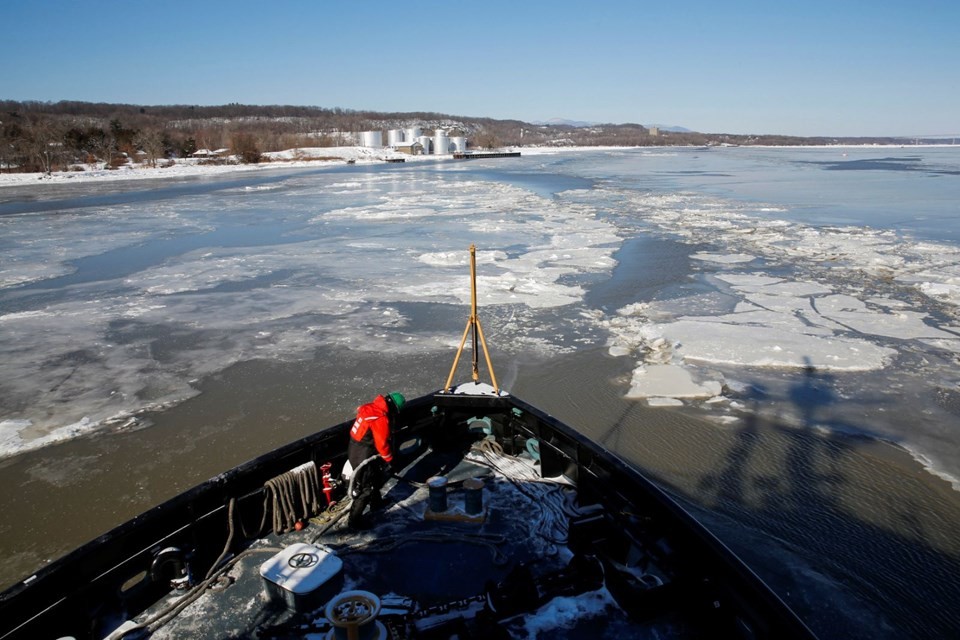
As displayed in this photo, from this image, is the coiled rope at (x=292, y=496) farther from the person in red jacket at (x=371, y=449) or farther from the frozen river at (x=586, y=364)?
the frozen river at (x=586, y=364)

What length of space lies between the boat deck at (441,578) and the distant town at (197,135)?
55.4m

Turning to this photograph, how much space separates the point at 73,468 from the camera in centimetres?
493

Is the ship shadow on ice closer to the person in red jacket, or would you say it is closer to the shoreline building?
the person in red jacket

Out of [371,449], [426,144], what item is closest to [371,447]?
[371,449]

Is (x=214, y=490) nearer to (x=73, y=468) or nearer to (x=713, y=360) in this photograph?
(x=73, y=468)

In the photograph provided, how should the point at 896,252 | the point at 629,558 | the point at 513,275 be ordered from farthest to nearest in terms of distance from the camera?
the point at 896,252 < the point at 513,275 < the point at 629,558

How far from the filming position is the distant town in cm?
5194

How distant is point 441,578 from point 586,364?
435 cm

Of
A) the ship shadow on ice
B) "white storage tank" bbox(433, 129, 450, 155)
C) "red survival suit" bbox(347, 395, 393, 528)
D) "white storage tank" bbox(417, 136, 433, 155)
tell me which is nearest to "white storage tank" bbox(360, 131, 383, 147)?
"white storage tank" bbox(417, 136, 433, 155)

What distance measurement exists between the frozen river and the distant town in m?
44.4

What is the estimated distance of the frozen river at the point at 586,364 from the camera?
4.23 m

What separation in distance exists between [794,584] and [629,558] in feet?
4.41

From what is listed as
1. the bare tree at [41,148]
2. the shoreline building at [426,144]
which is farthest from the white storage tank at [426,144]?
the bare tree at [41,148]

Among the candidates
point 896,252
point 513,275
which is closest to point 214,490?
point 513,275
